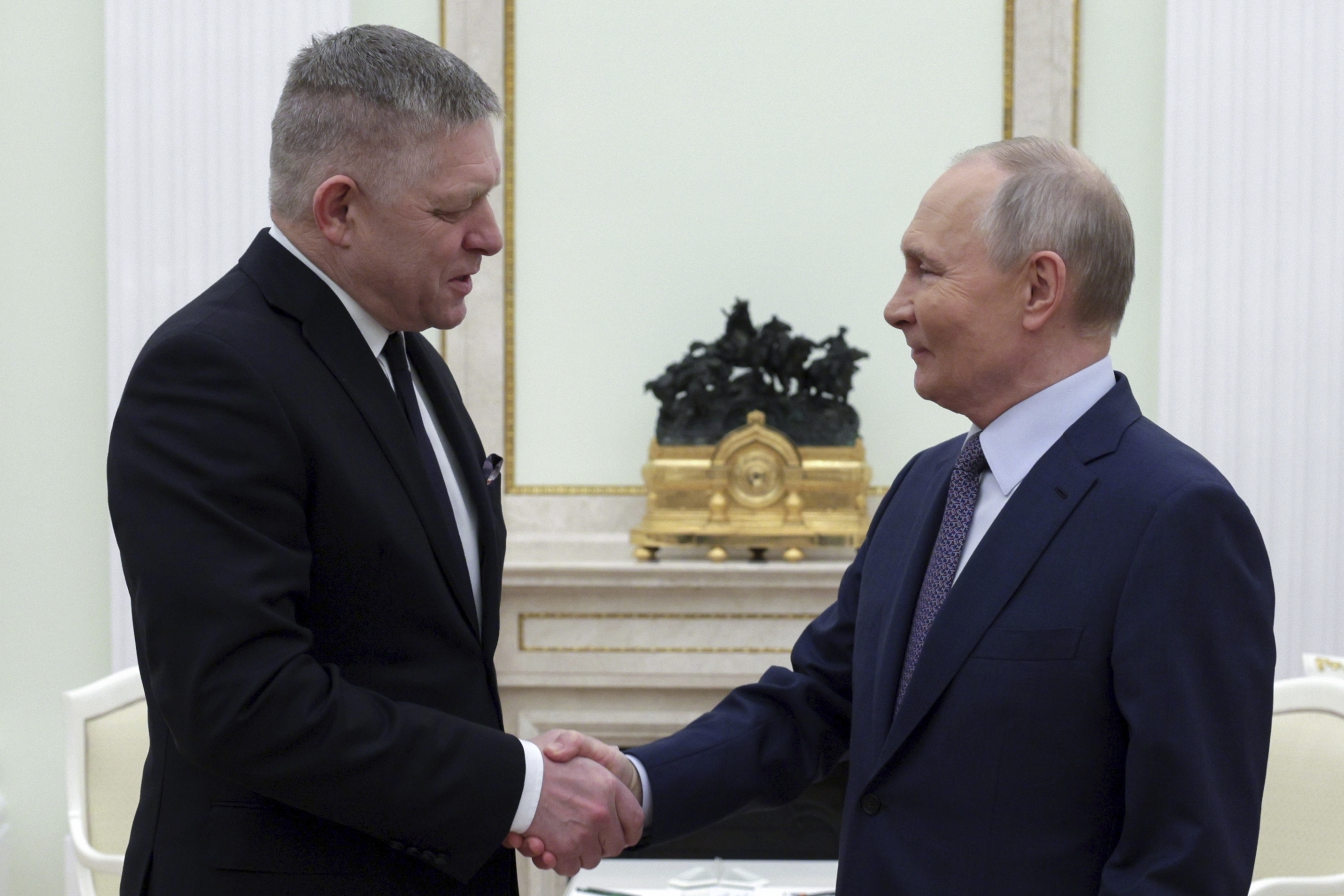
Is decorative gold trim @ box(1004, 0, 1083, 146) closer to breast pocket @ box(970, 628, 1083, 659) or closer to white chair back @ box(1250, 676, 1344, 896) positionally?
white chair back @ box(1250, 676, 1344, 896)

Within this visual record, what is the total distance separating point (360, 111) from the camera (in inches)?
68.1

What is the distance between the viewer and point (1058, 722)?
1.48 metres

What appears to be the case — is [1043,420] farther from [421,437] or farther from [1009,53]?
[1009,53]

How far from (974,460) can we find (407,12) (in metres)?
3.51

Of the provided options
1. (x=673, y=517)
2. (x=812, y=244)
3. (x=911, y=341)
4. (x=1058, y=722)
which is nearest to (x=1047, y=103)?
(x=812, y=244)

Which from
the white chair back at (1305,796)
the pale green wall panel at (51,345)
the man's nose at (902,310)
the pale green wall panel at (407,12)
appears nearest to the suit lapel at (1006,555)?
the man's nose at (902,310)

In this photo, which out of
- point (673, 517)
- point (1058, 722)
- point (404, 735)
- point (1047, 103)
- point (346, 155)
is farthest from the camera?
point (1047, 103)

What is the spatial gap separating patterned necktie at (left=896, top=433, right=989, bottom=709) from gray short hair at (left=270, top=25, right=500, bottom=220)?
81 centimetres

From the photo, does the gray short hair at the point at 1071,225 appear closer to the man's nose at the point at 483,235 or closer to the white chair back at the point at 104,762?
the man's nose at the point at 483,235

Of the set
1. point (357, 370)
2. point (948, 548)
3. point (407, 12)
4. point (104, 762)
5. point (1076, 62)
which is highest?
point (407, 12)

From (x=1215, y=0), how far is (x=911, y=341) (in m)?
3.42

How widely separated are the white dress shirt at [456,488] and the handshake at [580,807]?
0.03 meters

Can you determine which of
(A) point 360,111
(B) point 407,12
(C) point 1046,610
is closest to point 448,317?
(A) point 360,111

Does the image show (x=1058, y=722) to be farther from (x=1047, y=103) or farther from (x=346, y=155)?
(x=1047, y=103)
